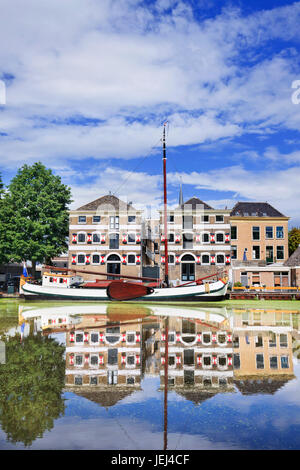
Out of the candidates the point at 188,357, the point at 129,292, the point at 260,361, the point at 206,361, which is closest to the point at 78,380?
the point at 188,357

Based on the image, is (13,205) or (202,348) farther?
(13,205)

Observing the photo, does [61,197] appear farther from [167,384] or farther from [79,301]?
[167,384]

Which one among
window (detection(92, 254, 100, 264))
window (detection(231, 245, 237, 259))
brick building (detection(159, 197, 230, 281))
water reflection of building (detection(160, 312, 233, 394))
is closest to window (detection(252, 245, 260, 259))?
window (detection(231, 245, 237, 259))

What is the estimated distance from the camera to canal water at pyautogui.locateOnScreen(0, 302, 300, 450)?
5.33 m

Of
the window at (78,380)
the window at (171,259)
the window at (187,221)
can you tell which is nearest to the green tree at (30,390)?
the window at (78,380)

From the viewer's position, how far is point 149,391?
7.36 m

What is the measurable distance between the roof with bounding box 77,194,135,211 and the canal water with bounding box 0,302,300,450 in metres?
29.5

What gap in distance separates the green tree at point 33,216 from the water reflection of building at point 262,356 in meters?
25.4

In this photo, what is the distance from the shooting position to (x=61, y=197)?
40.1 metres

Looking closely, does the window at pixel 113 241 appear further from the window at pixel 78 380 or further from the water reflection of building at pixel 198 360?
the window at pixel 78 380

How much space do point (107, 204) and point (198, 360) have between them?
34469 mm
